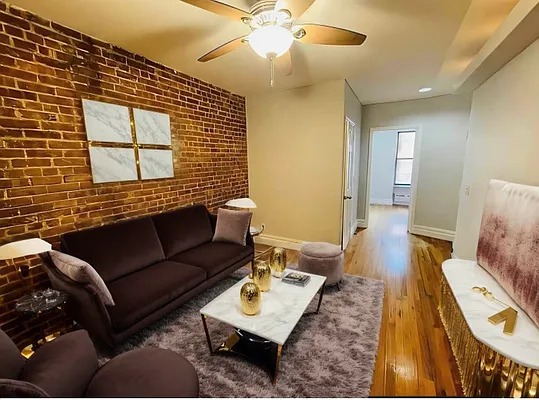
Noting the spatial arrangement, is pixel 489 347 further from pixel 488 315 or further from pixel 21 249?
pixel 21 249

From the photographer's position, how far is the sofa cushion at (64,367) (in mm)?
995

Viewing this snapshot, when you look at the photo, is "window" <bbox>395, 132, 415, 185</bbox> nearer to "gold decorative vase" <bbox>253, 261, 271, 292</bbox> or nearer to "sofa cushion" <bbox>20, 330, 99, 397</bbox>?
"gold decorative vase" <bbox>253, 261, 271, 292</bbox>

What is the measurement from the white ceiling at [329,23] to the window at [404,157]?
4321mm

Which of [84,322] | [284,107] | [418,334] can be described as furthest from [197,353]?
[284,107]

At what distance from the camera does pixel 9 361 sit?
1.06 m

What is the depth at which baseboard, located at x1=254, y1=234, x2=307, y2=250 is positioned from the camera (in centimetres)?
398

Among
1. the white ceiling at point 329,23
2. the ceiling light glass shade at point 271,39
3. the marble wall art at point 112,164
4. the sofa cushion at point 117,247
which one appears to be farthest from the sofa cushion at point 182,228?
the ceiling light glass shade at point 271,39

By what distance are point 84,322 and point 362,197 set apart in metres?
4.91

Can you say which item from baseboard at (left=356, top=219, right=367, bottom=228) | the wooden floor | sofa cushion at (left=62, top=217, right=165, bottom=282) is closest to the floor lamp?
sofa cushion at (left=62, top=217, right=165, bottom=282)

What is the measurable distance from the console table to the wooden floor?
0.47ft

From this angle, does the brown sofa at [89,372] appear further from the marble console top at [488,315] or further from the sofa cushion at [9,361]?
the marble console top at [488,315]

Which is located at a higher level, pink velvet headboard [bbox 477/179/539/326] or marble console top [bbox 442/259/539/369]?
pink velvet headboard [bbox 477/179/539/326]

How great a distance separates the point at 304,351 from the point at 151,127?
2662 millimetres

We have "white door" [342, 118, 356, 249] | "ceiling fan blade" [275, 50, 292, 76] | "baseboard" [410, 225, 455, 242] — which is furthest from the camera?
"baseboard" [410, 225, 455, 242]
